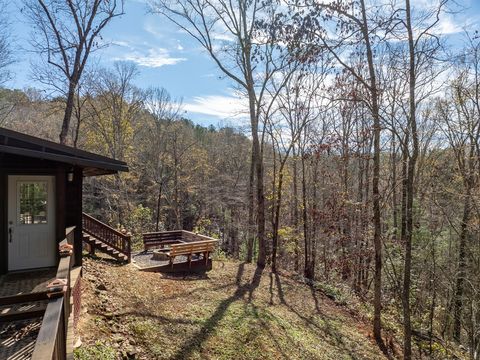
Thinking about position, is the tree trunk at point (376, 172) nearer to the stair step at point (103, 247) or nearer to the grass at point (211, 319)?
the grass at point (211, 319)

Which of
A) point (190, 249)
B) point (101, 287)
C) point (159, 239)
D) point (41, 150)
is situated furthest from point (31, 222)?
point (159, 239)

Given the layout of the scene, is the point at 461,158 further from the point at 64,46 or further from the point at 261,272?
the point at 64,46

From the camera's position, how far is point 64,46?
14.7 meters

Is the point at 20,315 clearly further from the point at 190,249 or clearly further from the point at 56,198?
the point at 190,249

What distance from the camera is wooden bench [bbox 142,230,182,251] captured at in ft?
45.5

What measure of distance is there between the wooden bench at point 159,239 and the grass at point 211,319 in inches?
117

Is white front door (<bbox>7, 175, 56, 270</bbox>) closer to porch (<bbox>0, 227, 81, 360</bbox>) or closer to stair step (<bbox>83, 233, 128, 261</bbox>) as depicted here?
porch (<bbox>0, 227, 81, 360</bbox>)

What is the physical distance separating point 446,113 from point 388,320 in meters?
9.42

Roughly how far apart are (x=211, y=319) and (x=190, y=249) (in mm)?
4349

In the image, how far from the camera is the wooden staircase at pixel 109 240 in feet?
36.8

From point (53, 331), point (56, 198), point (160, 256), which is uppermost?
point (56, 198)

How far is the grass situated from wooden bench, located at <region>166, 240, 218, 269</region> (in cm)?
85

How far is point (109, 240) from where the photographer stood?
450 inches

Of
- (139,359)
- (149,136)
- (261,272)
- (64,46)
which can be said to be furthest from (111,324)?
(149,136)
